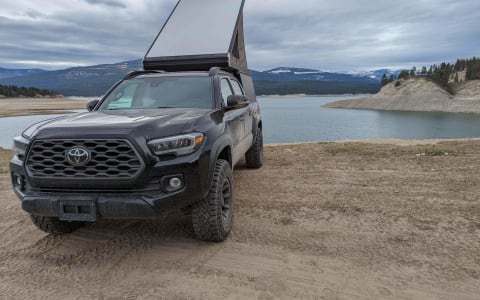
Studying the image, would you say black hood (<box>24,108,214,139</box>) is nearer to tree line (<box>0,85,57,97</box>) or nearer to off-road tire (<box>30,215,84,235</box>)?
off-road tire (<box>30,215,84,235</box>)

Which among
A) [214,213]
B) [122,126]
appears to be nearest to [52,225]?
[122,126]

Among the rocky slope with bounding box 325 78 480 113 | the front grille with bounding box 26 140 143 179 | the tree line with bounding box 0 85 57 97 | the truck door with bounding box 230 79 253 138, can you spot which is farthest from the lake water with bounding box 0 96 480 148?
the tree line with bounding box 0 85 57 97

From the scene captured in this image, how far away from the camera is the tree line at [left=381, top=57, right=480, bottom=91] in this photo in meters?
73.6

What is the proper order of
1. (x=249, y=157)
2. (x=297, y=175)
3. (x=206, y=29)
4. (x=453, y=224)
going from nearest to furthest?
(x=453, y=224)
(x=297, y=175)
(x=249, y=157)
(x=206, y=29)

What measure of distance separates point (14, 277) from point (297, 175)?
4.64 metres

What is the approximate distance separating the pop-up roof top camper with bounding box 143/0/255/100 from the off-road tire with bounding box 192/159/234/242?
3.76 meters

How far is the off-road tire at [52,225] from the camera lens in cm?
400

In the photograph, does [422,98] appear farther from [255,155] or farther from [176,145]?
[176,145]

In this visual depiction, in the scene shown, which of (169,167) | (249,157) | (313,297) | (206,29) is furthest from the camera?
(206,29)

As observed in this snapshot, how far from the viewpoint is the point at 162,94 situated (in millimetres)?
4715

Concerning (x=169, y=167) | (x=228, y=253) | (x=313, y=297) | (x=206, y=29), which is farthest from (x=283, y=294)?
(x=206, y=29)

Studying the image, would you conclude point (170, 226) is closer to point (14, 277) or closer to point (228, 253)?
point (228, 253)

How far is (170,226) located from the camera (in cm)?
442

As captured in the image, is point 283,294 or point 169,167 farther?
point 169,167
